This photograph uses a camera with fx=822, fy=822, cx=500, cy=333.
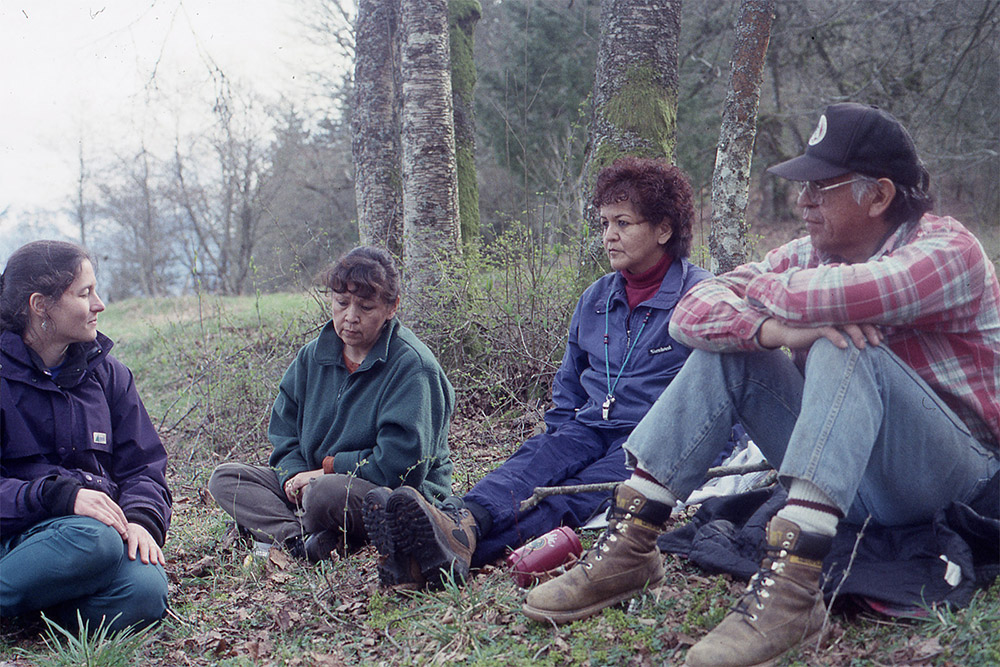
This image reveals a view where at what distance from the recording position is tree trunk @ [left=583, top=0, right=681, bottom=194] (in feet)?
19.7

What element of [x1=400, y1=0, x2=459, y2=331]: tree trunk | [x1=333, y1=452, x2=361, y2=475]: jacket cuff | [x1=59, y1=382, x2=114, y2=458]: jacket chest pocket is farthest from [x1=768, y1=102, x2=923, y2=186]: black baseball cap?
[x1=400, y1=0, x2=459, y2=331]: tree trunk

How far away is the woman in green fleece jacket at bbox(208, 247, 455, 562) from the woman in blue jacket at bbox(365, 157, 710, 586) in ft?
1.50

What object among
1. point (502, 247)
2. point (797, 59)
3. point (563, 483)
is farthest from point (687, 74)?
point (563, 483)

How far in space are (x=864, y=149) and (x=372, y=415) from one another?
95.7 inches

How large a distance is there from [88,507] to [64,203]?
30.6 meters

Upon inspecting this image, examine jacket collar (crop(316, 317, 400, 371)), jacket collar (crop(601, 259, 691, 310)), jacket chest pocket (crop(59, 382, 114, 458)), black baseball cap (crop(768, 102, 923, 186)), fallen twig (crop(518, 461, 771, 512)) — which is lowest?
fallen twig (crop(518, 461, 771, 512))

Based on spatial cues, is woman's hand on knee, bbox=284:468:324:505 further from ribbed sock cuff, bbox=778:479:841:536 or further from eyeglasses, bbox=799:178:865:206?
eyeglasses, bbox=799:178:865:206

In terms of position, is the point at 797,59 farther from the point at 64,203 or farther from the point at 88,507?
the point at 64,203

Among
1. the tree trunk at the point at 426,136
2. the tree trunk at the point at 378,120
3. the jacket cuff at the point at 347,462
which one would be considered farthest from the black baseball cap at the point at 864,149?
the tree trunk at the point at 378,120

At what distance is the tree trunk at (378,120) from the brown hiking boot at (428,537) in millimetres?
5489

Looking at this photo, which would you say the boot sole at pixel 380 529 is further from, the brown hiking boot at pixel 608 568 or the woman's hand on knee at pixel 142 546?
the woman's hand on knee at pixel 142 546

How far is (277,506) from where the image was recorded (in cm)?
418

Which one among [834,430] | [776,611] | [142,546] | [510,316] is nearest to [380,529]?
[142,546]

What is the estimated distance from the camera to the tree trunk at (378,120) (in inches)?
338
